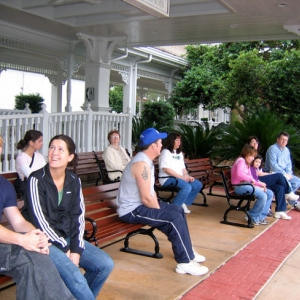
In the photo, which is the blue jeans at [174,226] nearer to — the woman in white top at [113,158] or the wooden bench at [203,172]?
the woman in white top at [113,158]

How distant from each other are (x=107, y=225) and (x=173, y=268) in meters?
0.85

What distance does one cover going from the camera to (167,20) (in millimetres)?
10016

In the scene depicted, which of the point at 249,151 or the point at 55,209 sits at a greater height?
the point at 249,151

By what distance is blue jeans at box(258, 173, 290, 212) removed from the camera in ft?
24.8

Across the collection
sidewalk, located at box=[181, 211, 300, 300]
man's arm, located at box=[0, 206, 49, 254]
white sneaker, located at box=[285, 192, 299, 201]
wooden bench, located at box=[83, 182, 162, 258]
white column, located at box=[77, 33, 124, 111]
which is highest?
white column, located at box=[77, 33, 124, 111]

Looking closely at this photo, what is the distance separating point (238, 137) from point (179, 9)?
340 centimetres

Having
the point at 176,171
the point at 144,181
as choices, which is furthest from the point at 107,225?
the point at 176,171

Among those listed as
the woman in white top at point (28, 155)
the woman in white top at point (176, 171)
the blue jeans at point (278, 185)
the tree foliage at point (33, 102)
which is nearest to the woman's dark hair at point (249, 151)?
the blue jeans at point (278, 185)

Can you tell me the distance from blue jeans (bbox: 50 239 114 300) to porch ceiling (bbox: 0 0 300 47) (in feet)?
19.8

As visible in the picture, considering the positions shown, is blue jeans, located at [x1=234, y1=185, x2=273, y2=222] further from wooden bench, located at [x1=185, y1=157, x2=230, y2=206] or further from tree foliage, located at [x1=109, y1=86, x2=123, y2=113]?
tree foliage, located at [x1=109, y1=86, x2=123, y2=113]

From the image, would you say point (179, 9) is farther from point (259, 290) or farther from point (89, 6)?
point (259, 290)

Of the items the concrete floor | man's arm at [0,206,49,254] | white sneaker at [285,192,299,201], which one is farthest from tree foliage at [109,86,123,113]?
man's arm at [0,206,49,254]

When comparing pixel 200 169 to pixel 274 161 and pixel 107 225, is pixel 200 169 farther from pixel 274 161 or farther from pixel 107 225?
pixel 107 225

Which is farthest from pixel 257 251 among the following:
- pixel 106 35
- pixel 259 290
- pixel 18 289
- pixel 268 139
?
pixel 106 35
